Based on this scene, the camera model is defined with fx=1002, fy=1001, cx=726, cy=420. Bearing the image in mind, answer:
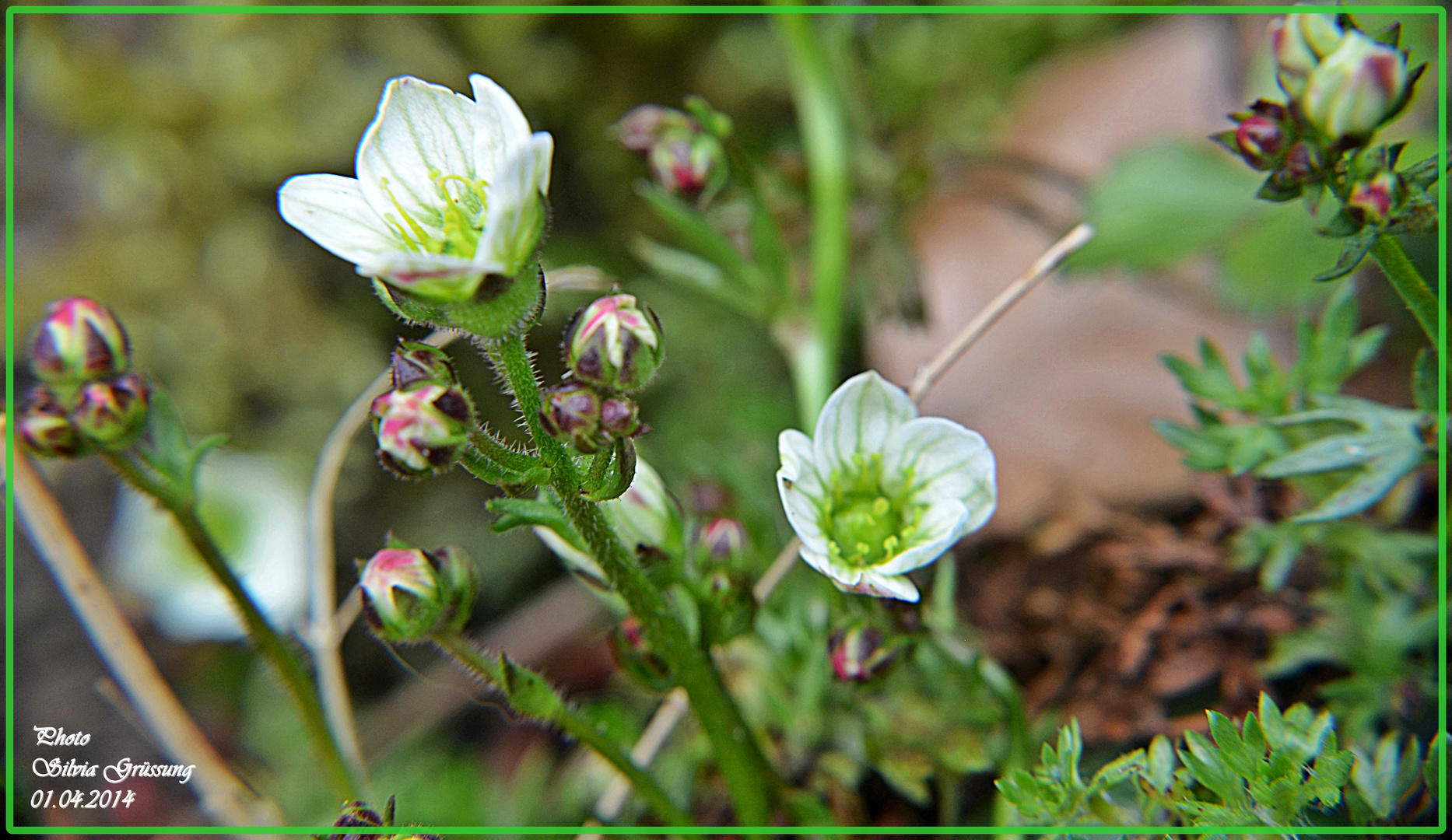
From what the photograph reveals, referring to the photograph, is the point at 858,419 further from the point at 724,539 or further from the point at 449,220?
the point at 449,220

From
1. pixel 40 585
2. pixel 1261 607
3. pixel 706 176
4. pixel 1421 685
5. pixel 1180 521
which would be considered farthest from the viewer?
pixel 40 585

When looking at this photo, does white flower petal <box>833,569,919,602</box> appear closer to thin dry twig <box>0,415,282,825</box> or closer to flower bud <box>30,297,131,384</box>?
flower bud <box>30,297,131,384</box>

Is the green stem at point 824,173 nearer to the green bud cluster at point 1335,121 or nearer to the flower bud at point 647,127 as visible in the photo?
the flower bud at point 647,127

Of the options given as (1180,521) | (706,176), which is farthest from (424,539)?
(1180,521)

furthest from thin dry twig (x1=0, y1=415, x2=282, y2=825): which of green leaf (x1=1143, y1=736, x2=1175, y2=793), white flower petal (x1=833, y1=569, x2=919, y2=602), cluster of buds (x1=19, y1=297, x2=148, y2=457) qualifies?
green leaf (x1=1143, y1=736, x2=1175, y2=793)

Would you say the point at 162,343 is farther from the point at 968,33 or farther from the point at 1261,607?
the point at 1261,607

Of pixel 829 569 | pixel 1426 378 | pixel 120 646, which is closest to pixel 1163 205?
pixel 1426 378
